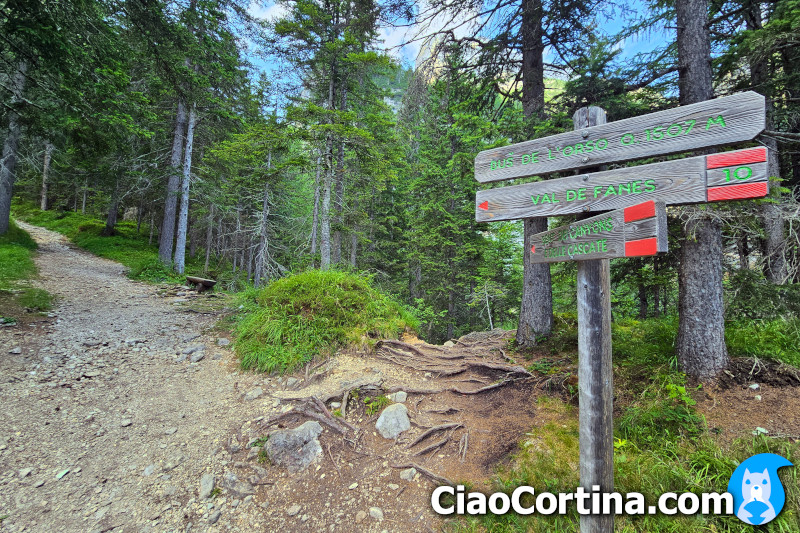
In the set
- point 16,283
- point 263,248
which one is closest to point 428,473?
point 263,248

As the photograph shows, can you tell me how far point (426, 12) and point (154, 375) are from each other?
830cm

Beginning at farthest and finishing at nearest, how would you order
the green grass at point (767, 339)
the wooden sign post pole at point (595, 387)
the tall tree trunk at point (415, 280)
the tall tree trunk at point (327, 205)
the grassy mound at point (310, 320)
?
1. the tall tree trunk at point (415, 280)
2. the tall tree trunk at point (327, 205)
3. the grassy mound at point (310, 320)
4. the green grass at point (767, 339)
5. the wooden sign post pole at point (595, 387)

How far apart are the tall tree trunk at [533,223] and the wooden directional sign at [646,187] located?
366cm

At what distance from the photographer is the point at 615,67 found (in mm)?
5363

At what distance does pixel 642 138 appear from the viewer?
2.13 meters

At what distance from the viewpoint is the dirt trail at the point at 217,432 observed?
3025 millimetres

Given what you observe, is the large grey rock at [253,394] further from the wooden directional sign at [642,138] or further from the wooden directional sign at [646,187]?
the wooden directional sign at [642,138]

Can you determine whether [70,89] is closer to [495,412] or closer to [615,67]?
[495,412]

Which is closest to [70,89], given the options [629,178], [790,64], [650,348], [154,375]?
[154,375]

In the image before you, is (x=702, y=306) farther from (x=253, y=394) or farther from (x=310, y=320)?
(x=253, y=394)

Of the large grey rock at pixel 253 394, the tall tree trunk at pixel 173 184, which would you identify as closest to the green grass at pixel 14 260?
the tall tree trunk at pixel 173 184

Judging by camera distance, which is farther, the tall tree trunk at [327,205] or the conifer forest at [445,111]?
the tall tree trunk at [327,205]

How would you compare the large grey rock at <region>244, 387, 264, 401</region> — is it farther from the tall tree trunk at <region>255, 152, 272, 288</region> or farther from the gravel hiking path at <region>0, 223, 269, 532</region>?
the tall tree trunk at <region>255, 152, 272, 288</region>

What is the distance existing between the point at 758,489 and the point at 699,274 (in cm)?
250
